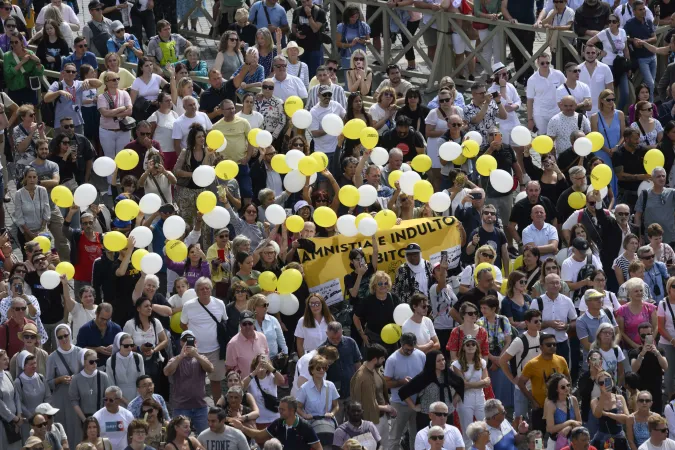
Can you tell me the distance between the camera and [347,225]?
62.5 feet

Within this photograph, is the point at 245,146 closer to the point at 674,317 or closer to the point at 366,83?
the point at 366,83

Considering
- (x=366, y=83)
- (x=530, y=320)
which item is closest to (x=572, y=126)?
(x=366, y=83)

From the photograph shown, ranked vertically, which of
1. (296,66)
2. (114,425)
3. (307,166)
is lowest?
(114,425)

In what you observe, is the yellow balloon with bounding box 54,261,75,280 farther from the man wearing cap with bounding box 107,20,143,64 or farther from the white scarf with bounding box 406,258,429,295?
the man wearing cap with bounding box 107,20,143,64

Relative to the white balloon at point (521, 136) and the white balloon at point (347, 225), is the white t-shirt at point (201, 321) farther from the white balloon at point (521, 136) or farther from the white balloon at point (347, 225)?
the white balloon at point (521, 136)

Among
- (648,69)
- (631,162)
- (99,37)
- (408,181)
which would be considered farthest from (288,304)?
(648,69)

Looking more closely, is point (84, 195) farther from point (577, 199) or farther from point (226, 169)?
point (577, 199)

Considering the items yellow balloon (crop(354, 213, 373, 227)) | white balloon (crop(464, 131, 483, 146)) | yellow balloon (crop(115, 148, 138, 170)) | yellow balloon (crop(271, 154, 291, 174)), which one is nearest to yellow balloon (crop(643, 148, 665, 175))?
white balloon (crop(464, 131, 483, 146))

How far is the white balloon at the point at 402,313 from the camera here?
59.0 feet

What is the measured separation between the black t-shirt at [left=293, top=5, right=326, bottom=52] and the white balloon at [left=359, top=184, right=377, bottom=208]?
5.04 meters

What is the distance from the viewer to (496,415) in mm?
16375

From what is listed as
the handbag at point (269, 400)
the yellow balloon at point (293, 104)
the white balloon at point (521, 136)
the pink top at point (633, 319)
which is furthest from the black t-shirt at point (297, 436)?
the white balloon at point (521, 136)

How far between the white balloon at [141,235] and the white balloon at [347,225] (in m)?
1.99

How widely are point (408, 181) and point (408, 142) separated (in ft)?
5.08
